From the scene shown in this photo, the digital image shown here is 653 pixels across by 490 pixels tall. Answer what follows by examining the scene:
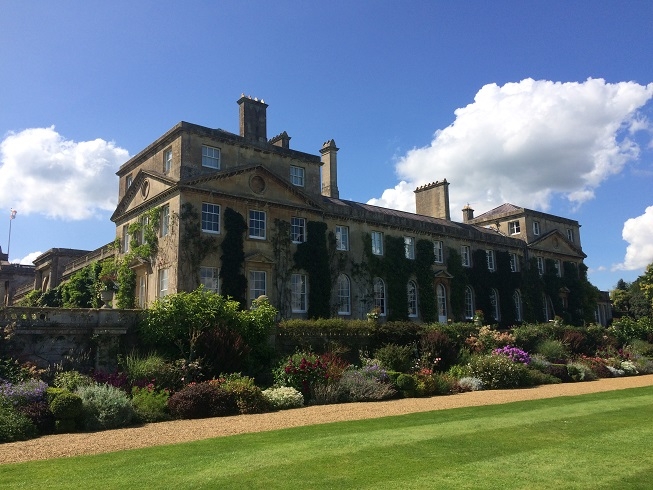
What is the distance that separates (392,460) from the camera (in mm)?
7910

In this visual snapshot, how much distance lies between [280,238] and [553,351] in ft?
45.1

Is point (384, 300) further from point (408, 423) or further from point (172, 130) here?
point (408, 423)

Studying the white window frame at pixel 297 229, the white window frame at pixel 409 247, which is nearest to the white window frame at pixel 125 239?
the white window frame at pixel 297 229

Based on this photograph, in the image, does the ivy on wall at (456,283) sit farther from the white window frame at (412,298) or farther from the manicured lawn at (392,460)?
the manicured lawn at (392,460)

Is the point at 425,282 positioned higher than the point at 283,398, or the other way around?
the point at 425,282

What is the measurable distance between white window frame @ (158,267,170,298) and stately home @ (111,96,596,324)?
0.09 meters

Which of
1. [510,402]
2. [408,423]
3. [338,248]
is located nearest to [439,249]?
[338,248]

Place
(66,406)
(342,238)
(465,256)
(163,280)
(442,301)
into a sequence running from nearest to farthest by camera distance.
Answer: (66,406), (163,280), (342,238), (442,301), (465,256)

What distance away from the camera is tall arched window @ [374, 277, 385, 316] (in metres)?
32.1

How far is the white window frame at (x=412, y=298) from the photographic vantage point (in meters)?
33.9

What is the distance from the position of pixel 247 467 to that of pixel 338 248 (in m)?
23.5

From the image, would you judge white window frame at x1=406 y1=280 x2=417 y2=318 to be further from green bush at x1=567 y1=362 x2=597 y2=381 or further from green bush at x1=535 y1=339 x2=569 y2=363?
green bush at x1=567 y1=362 x2=597 y2=381

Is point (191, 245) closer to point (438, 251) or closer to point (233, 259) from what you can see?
point (233, 259)

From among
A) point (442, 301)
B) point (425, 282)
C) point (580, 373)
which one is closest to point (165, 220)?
point (425, 282)
